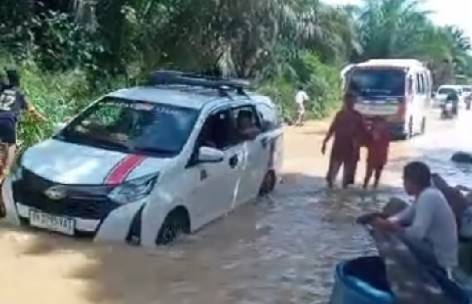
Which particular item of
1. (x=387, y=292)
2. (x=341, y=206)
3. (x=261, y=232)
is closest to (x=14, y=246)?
(x=261, y=232)

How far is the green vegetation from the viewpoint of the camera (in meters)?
16.0

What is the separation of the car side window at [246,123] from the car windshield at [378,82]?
1379cm

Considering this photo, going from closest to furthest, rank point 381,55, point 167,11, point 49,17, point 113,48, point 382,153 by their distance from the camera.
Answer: point 382,153 < point 49,17 < point 113,48 < point 167,11 < point 381,55

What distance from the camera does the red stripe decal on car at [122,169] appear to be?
8.13 m

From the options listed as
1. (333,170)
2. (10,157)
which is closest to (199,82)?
(10,157)

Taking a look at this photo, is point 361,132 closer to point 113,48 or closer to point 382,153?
point 382,153

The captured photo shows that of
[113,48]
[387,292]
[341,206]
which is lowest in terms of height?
→ [341,206]

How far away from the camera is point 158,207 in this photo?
323 inches

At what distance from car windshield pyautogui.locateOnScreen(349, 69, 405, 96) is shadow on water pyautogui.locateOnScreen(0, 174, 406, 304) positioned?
47.5 feet

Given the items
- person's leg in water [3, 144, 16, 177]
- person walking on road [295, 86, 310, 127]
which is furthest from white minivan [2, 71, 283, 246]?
person walking on road [295, 86, 310, 127]

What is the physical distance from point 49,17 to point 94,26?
3.04 ft

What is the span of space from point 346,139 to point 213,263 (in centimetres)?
524

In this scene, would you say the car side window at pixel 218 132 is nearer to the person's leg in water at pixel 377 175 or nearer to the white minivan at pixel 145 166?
the white minivan at pixel 145 166

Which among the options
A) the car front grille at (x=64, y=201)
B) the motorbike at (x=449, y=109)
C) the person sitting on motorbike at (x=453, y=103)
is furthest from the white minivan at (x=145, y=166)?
the person sitting on motorbike at (x=453, y=103)
